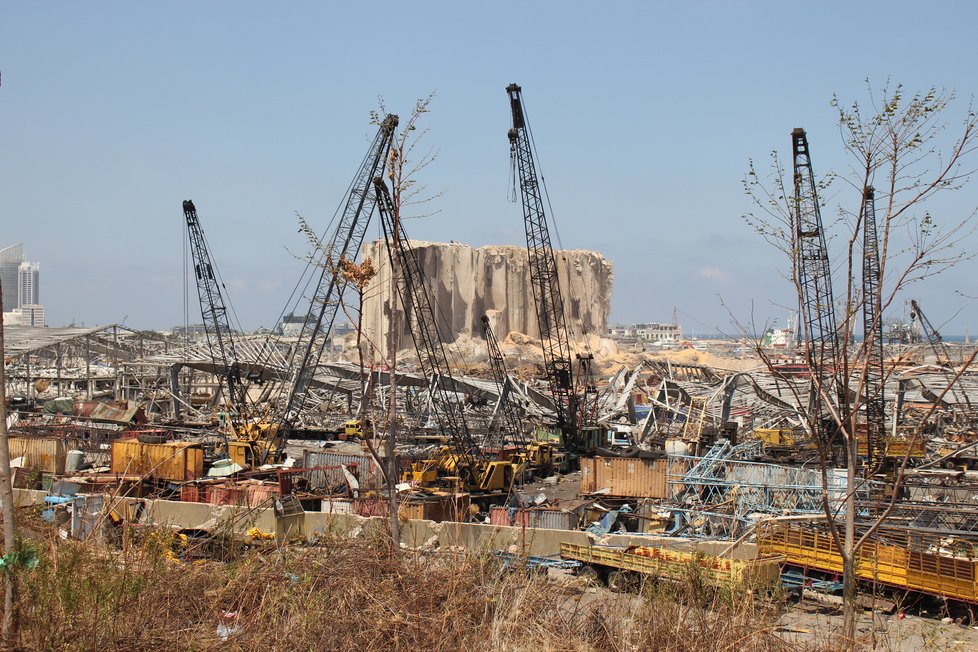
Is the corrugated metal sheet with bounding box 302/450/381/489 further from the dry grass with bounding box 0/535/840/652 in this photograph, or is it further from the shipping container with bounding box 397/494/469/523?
the dry grass with bounding box 0/535/840/652

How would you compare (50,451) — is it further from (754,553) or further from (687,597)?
(687,597)

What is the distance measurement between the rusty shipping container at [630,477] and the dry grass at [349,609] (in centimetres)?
1631

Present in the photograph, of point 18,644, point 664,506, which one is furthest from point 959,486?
point 18,644

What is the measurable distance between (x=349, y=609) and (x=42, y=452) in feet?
81.4

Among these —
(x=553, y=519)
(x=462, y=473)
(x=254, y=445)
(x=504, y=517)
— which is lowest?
(x=504, y=517)

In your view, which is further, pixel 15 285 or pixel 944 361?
pixel 15 285

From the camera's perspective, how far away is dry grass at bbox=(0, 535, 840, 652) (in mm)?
7746

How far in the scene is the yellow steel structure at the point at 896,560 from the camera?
1506 centimetres

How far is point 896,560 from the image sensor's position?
15.7 m

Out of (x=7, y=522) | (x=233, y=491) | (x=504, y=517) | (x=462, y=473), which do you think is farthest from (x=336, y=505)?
(x=7, y=522)

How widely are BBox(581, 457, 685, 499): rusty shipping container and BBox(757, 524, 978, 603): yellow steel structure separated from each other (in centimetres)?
784

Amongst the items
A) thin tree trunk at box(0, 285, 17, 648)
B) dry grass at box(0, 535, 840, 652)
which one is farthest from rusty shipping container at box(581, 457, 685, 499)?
thin tree trunk at box(0, 285, 17, 648)

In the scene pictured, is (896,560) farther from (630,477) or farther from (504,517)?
(630,477)

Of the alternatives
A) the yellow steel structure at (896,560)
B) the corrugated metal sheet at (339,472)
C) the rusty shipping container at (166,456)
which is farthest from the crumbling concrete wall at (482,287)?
the yellow steel structure at (896,560)
